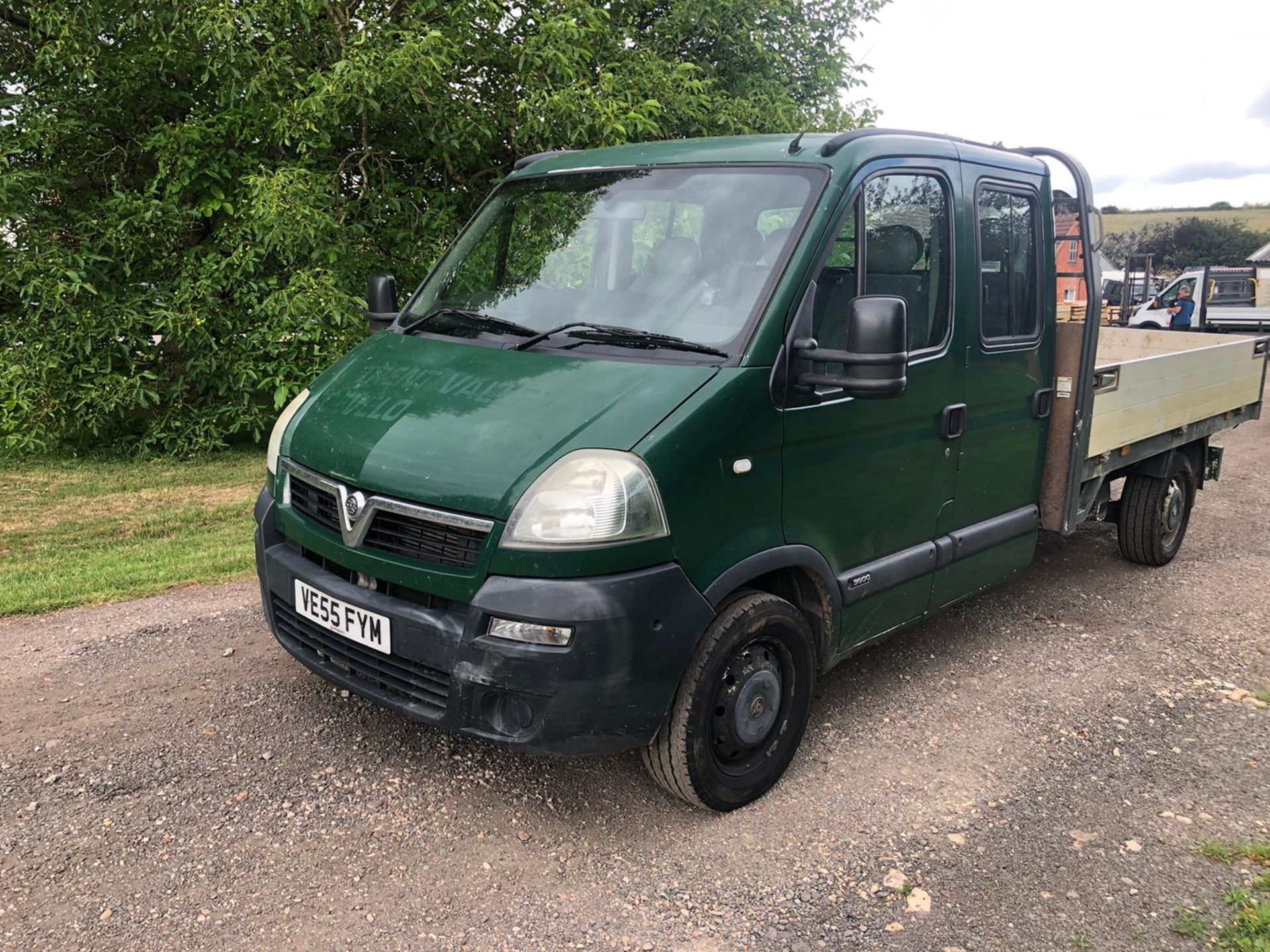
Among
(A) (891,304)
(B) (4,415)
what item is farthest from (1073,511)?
(B) (4,415)

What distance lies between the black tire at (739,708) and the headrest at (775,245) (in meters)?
1.11

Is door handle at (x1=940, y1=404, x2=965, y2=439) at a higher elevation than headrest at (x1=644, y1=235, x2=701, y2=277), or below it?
below

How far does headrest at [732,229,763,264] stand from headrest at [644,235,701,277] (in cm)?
13

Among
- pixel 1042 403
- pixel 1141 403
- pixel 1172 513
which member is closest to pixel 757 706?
pixel 1042 403

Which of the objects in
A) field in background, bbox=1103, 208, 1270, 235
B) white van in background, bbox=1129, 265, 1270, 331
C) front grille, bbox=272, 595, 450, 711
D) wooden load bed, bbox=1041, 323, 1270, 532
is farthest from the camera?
field in background, bbox=1103, 208, 1270, 235

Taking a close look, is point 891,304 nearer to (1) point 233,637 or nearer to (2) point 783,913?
(2) point 783,913

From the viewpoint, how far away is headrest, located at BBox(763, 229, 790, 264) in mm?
3324

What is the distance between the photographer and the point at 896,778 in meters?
3.63

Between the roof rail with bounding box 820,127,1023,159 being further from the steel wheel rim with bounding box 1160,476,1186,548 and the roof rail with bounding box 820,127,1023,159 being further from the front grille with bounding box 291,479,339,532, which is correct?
the steel wheel rim with bounding box 1160,476,1186,548

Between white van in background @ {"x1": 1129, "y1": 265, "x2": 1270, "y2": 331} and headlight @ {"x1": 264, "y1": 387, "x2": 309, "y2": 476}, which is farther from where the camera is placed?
white van in background @ {"x1": 1129, "y1": 265, "x2": 1270, "y2": 331}

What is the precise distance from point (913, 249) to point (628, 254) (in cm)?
109

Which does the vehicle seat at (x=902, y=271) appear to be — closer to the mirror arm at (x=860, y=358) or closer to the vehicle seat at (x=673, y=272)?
the mirror arm at (x=860, y=358)

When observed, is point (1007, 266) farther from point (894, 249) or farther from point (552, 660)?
point (552, 660)

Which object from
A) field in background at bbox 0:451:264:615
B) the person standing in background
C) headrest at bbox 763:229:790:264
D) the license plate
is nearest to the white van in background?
the person standing in background
